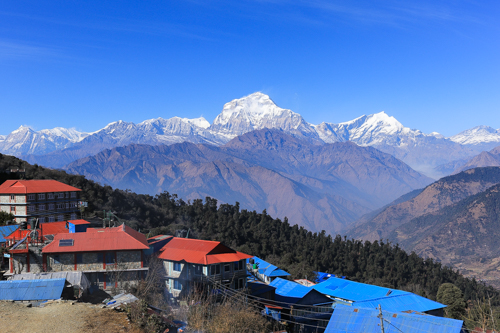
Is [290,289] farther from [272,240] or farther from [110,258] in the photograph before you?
[272,240]

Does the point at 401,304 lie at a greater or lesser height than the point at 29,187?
lesser

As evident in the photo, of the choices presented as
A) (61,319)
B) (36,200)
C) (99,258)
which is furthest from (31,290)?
(36,200)

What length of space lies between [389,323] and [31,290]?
25492 millimetres

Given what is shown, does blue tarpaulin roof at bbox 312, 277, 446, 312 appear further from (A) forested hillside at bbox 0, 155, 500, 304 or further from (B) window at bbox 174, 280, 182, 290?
(A) forested hillside at bbox 0, 155, 500, 304

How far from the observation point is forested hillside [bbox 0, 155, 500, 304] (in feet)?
281

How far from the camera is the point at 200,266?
34219 millimetres

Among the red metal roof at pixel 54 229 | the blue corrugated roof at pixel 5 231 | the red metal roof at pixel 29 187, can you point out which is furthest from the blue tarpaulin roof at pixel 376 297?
the red metal roof at pixel 29 187

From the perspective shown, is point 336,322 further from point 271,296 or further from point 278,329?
point 271,296

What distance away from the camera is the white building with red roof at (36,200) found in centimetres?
5697

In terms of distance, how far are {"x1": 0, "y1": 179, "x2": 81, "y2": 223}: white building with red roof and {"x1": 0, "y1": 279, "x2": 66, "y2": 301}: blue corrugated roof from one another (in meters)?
33.8

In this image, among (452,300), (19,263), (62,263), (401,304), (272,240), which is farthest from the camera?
(272,240)

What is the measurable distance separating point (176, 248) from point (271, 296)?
11.9 meters

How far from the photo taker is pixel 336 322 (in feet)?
107

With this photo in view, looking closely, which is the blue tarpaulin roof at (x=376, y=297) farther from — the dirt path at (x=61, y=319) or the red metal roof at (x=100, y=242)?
the dirt path at (x=61, y=319)
